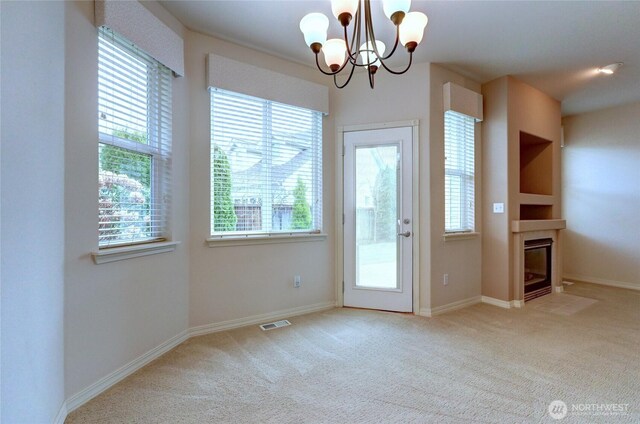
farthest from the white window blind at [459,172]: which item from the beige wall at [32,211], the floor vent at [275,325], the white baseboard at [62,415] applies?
the white baseboard at [62,415]

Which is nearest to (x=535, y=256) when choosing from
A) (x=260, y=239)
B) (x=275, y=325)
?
(x=275, y=325)

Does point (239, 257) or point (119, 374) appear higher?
point (239, 257)

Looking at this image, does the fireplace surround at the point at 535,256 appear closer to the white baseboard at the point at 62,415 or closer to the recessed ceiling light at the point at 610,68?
the recessed ceiling light at the point at 610,68

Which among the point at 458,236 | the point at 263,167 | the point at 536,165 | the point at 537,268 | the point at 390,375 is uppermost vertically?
the point at 536,165

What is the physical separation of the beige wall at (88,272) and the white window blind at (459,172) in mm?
3133

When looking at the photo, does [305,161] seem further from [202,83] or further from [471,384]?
[471,384]

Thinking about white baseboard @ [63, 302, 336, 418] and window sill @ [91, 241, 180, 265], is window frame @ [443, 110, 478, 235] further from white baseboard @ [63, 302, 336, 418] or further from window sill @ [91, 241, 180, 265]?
window sill @ [91, 241, 180, 265]

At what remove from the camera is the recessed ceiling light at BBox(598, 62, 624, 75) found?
127 inches

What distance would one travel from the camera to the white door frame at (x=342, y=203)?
3.26 metres

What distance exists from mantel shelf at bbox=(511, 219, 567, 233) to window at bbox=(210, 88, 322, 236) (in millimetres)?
2300

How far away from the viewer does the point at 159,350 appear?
7.75 feet

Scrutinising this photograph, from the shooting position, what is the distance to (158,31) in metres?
2.26

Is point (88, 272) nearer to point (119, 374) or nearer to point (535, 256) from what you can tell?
point (119, 374)

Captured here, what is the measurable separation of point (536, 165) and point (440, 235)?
89.7 inches
